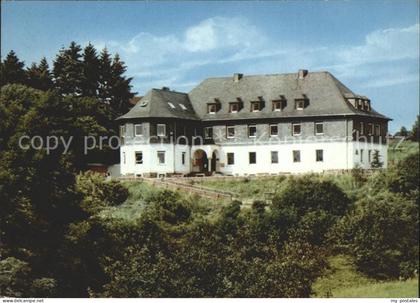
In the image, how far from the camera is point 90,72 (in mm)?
19938

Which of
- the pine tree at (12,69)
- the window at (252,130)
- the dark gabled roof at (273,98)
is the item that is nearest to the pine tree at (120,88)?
the pine tree at (12,69)

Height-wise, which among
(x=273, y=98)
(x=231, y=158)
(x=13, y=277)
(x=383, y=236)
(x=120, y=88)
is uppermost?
(x=273, y=98)

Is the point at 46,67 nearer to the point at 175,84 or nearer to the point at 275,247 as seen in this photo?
the point at 175,84

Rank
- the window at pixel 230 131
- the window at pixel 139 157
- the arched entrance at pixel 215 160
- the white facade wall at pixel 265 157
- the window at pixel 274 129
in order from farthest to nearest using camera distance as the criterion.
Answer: the window at pixel 230 131, the window at pixel 274 129, the arched entrance at pixel 215 160, the white facade wall at pixel 265 157, the window at pixel 139 157

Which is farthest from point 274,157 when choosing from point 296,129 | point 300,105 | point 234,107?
point 234,107

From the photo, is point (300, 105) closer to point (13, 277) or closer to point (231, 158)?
point (231, 158)

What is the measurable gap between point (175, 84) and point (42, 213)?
4972mm

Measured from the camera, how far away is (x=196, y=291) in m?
17.6

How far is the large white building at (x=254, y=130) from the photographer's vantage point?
90.1 feet

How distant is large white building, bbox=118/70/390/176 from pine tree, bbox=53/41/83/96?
5.52m

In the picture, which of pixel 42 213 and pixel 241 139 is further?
pixel 241 139

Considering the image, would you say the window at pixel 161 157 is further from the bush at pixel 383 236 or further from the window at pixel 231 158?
the bush at pixel 383 236

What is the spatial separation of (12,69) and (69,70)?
171cm

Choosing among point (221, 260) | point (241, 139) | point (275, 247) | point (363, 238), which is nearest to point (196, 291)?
point (221, 260)
